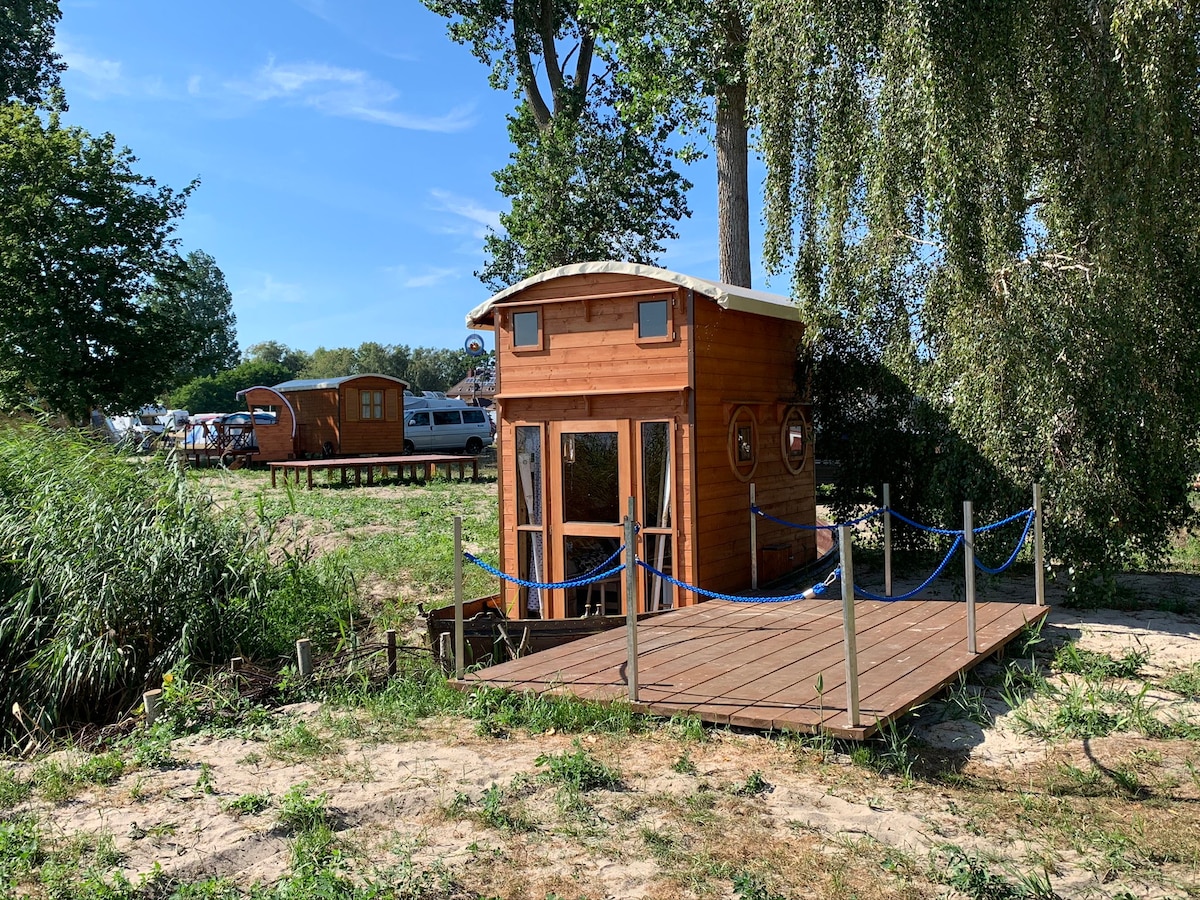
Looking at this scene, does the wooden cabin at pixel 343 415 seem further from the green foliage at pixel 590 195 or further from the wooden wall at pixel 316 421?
the green foliage at pixel 590 195

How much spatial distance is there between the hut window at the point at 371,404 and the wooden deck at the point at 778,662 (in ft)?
74.2

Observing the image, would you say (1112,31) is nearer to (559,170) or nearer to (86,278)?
(559,170)

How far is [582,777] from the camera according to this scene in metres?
5.31

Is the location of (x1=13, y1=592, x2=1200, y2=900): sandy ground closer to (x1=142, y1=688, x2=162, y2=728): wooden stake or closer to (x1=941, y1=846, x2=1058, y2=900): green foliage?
(x1=941, y1=846, x2=1058, y2=900): green foliage

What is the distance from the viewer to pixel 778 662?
733cm

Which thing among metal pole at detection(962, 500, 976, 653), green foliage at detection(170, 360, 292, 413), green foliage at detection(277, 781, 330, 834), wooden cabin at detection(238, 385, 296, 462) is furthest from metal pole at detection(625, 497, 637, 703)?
green foliage at detection(170, 360, 292, 413)

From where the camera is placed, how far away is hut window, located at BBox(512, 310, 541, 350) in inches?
435

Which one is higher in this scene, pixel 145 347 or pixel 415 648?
pixel 145 347

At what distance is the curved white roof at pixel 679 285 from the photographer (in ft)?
32.8

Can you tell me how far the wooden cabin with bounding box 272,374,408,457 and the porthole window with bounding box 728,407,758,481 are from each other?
20575mm

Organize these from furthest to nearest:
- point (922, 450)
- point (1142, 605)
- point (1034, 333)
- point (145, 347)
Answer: point (145, 347) → point (922, 450) → point (1142, 605) → point (1034, 333)

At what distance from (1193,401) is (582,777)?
7.50 metres

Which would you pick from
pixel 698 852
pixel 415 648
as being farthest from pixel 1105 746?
pixel 415 648

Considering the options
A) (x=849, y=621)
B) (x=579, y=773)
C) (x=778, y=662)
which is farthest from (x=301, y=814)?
(x=778, y=662)
